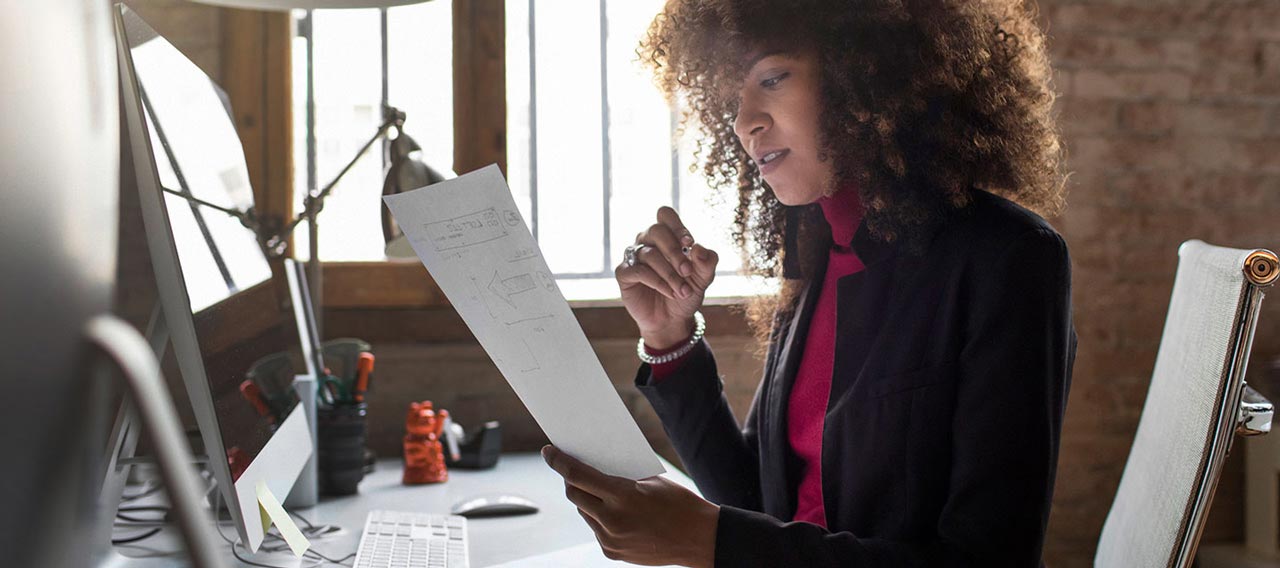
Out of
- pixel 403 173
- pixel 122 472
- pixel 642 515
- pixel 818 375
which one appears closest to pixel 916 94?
pixel 818 375

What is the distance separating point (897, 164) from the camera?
1187mm

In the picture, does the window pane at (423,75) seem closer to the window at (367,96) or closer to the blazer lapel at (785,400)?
the window at (367,96)

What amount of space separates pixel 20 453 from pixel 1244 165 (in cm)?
296

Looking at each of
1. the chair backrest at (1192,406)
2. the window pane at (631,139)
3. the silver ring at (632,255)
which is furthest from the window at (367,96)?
the chair backrest at (1192,406)

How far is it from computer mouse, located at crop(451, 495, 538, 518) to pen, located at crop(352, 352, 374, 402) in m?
0.31

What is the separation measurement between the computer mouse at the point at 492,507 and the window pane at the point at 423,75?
3.62ft

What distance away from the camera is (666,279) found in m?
1.24

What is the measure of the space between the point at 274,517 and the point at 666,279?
20.1 inches

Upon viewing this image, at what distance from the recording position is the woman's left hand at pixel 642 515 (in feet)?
3.14

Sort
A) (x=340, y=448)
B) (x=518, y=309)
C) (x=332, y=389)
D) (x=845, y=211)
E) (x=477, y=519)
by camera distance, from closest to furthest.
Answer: (x=518, y=309) < (x=845, y=211) < (x=477, y=519) < (x=340, y=448) < (x=332, y=389)

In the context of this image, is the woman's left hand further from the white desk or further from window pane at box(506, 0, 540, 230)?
window pane at box(506, 0, 540, 230)

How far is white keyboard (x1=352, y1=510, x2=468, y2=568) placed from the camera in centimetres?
121

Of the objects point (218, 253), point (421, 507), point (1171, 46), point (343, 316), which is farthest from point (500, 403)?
point (1171, 46)

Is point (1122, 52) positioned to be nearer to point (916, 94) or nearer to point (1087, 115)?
point (1087, 115)
